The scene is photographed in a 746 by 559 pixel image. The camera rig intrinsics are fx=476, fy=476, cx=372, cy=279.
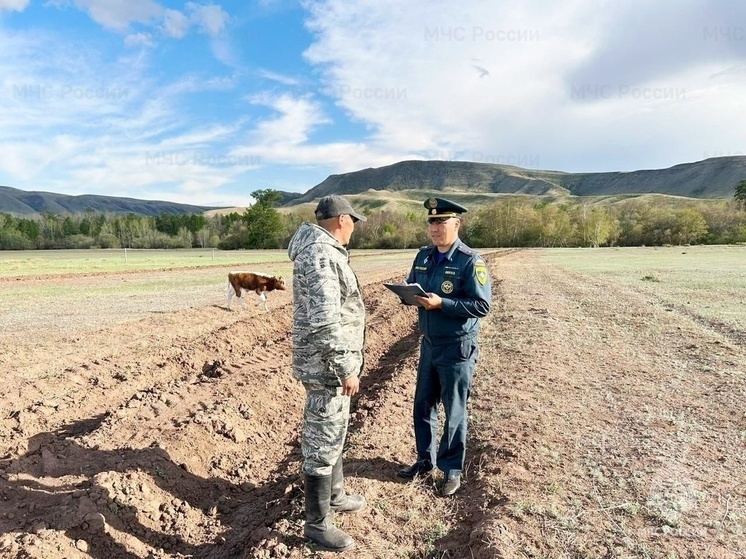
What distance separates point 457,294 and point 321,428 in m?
1.46

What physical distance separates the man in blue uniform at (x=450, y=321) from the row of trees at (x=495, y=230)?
6921cm

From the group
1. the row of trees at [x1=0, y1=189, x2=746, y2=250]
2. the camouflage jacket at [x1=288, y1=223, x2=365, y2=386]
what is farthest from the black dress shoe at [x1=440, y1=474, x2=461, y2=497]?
the row of trees at [x1=0, y1=189, x2=746, y2=250]

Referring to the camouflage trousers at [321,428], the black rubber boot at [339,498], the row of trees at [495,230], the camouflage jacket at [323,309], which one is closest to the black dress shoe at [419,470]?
the black rubber boot at [339,498]

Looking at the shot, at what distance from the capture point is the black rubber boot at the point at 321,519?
3162 millimetres

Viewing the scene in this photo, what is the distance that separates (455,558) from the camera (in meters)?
3.13

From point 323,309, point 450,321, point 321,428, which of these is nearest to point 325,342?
point 323,309

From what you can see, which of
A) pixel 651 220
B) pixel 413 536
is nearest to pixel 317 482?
pixel 413 536

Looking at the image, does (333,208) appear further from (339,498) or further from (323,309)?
(339,498)

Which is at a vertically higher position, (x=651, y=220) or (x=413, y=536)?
(x=651, y=220)

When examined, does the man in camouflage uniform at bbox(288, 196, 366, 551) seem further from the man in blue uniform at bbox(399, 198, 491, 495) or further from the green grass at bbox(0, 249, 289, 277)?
the green grass at bbox(0, 249, 289, 277)

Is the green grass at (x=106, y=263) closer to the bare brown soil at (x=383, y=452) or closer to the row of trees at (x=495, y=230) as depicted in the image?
the bare brown soil at (x=383, y=452)

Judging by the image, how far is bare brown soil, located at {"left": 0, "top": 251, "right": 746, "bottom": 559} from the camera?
10.9 feet

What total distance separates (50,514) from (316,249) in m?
2.96

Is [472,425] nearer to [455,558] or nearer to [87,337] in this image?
[455,558]
